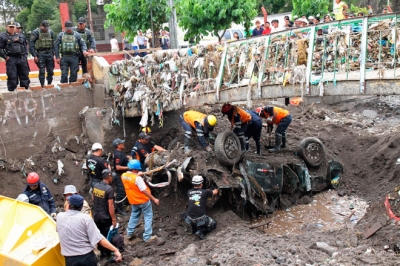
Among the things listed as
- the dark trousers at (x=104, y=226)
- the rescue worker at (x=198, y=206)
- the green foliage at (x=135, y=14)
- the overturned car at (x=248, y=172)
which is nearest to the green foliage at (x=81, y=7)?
the green foliage at (x=135, y=14)

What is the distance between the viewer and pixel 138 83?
38.5 feet

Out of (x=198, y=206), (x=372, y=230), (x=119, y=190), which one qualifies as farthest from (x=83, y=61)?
(x=372, y=230)

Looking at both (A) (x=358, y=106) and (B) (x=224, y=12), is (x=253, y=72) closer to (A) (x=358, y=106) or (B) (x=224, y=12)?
(B) (x=224, y=12)

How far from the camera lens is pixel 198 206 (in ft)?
28.6

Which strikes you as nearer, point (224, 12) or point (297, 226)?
point (297, 226)

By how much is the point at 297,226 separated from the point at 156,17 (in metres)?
7.27

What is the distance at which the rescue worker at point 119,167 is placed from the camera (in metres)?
10.4

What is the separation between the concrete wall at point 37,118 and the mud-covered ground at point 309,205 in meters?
0.29

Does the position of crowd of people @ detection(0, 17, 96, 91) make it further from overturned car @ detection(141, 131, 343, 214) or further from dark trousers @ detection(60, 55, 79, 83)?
overturned car @ detection(141, 131, 343, 214)

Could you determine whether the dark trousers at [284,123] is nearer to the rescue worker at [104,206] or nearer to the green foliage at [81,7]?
the rescue worker at [104,206]

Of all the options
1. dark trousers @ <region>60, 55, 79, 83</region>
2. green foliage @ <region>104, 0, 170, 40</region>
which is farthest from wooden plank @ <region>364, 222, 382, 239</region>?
dark trousers @ <region>60, 55, 79, 83</region>

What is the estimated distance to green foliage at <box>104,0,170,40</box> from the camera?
13.1 m

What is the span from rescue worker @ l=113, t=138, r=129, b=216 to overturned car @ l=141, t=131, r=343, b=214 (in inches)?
27.2

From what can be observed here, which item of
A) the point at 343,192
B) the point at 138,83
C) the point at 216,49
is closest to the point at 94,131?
the point at 138,83
